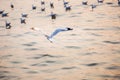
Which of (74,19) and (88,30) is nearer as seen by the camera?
(88,30)

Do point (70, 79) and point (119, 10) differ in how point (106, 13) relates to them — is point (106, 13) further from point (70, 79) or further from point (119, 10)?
point (70, 79)

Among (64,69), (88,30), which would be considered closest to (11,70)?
(64,69)

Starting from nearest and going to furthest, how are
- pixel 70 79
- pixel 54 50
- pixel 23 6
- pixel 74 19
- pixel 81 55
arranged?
pixel 70 79
pixel 81 55
pixel 54 50
pixel 74 19
pixel 23 6

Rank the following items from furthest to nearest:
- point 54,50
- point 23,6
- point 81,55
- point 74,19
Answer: point 23,6
point 74,19
point 54,50
point 81,55

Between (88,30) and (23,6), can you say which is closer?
(88,30)

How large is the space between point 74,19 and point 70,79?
974 cm

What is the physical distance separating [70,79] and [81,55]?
2.71 metres

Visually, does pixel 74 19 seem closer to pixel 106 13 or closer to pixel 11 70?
pixel 106 13

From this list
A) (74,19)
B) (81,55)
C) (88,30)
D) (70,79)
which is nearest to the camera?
(70,79)

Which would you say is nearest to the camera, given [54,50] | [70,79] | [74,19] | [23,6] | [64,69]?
[70,79]

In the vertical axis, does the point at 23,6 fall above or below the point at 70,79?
above

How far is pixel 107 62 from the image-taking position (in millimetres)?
15109

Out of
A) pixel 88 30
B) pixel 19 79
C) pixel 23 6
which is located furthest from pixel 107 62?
pixel 23 6

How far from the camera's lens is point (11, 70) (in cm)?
1522
